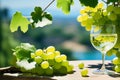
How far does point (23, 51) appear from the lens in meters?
1.80

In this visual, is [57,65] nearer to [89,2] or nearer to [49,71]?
[49,71]

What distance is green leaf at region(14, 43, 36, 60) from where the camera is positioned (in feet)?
5.83

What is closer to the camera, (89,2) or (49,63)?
(89,2)

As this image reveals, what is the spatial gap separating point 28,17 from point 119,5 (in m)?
0.42

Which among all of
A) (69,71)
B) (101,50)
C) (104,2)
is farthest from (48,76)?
(104,2)

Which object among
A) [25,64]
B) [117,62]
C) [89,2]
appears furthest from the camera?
[117,62]

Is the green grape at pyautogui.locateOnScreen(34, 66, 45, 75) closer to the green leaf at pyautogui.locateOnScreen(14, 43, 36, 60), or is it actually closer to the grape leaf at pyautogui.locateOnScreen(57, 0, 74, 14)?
the green leaf at pyautogui.locateOnScreen(14, 43, 36, 60)

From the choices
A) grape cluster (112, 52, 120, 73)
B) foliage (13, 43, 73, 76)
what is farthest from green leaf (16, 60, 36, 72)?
grape cluster (112, 52, 120, 73)

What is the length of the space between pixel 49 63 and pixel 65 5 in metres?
0.28

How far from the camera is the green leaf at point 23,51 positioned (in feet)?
5.83

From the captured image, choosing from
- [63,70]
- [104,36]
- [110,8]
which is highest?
[110,8]

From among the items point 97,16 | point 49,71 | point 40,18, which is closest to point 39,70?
point 49,71

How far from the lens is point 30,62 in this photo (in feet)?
5.82

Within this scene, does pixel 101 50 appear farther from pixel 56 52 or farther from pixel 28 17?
pixel 28 17
